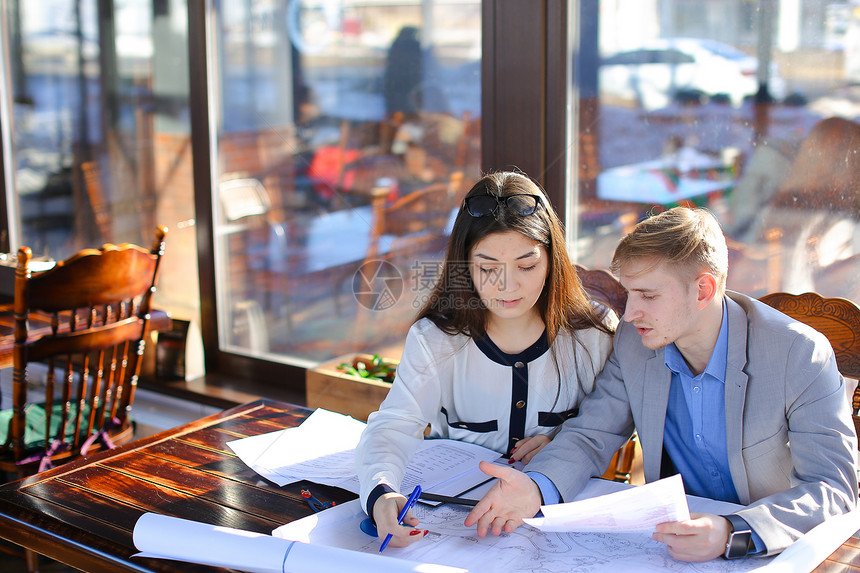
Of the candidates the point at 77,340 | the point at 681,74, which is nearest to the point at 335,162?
the point at 77,340

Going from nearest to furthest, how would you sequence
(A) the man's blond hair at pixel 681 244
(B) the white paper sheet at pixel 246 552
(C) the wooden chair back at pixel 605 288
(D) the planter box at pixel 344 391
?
(B) the white paper sheet at pixel 246 552
(A) the man's blond hair at pixel 681 244
(C) the wooden chair back at pixel 605 288
(D) the planter box at pixel 344 391

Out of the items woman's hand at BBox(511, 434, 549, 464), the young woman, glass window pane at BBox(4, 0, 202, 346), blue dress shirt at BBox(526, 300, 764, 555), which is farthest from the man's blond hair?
glass window pane at BBox(4, 0, 202, 346)

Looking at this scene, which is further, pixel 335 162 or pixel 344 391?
pixel 335 162

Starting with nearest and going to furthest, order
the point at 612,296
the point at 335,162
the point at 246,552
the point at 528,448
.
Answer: the point at 246,552 < the point at 528,448 < the point at 612,296 < the point at 335,162

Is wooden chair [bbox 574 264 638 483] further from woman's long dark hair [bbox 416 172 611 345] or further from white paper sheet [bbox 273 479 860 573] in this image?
Result: white paper sheet [bbox 273 479 860 573]

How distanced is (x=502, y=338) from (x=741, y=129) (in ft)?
3.47

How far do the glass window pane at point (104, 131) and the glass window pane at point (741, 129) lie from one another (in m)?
1.72

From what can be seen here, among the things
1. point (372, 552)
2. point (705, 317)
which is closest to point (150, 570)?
point (372, 552)

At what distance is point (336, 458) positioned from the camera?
4.85 feet

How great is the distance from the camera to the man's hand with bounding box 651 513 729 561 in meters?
1.09

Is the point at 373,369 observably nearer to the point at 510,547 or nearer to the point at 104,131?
the point at 510,547

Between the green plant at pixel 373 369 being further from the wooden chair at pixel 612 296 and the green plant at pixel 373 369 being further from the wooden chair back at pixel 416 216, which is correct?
the wooden chair at pixel 612 296

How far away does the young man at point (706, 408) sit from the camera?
1.20 meters

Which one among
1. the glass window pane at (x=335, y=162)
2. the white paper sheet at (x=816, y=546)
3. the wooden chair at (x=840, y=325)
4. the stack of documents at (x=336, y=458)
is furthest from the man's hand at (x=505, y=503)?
the glass window pane at (x=335, y=162)
